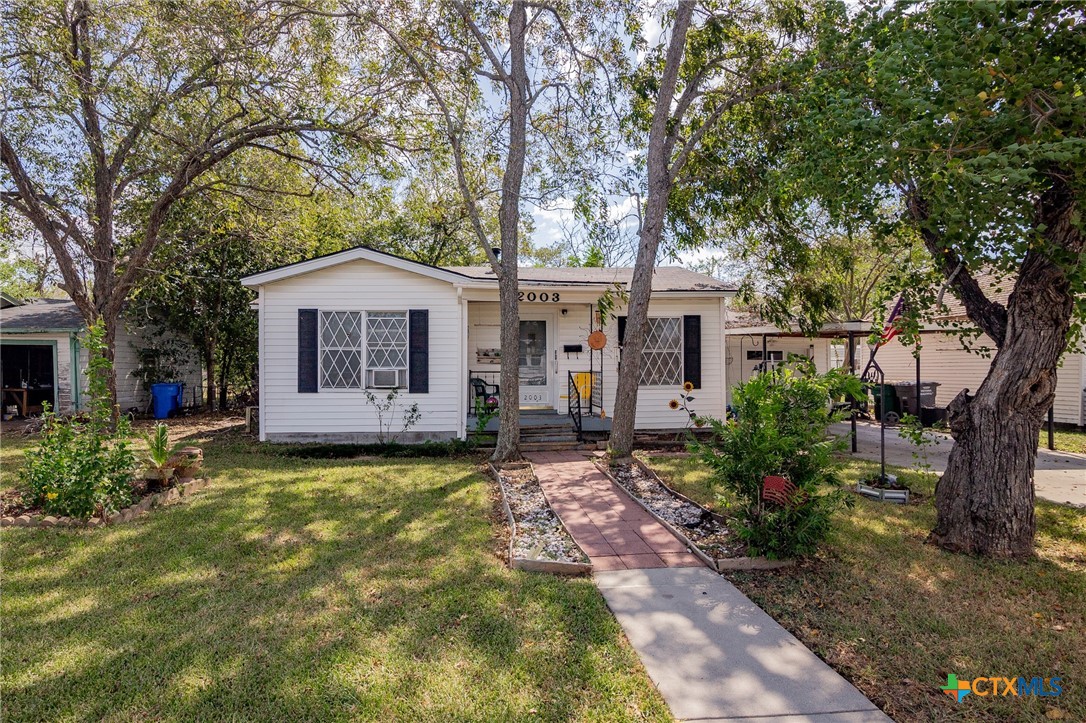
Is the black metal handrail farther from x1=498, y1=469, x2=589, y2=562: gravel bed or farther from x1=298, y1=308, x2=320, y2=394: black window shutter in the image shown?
x1=298, y1=308, x2=320, y2=394: black window shutter

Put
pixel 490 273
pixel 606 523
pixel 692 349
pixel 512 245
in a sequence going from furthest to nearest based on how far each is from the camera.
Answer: pixel 490 273, pixel 692 349, pixel 512 245, pixel 606 523

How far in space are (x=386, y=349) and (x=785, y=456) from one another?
23.7 feet

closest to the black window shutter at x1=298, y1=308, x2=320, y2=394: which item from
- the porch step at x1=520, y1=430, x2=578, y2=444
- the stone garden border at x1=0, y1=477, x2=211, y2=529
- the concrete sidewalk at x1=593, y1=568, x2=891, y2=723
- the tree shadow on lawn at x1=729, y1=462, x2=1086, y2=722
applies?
the stone garden border at x1=0, y1=477, x2=211, y2=529

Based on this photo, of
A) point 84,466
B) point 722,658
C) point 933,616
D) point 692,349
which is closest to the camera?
point 722,658

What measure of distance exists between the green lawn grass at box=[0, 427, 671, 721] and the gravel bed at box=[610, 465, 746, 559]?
4.76ft

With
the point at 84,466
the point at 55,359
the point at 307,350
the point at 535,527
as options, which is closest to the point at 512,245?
the point at 307,350

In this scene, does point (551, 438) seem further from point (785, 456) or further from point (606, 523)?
point (785, 456)

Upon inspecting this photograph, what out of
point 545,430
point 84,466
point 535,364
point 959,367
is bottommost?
point 545,430

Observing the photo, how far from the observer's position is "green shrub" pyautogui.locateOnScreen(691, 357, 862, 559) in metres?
4.28

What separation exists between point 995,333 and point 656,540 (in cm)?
355

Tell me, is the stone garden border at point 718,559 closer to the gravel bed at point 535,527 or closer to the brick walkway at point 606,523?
the brick walkway at point 606,523

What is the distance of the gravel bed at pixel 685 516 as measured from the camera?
4863 millimetres

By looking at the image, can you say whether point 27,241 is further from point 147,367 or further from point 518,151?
point 518,151

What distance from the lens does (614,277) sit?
11289mm
